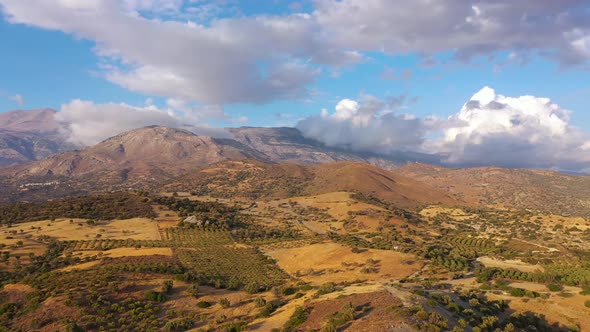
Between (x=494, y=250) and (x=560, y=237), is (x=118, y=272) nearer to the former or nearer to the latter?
(x=494, y=250)

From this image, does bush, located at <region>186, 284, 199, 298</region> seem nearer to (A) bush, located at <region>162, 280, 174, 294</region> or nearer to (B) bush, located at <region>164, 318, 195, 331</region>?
(A) bush, located at <region>162, 280, 174, 294</region>

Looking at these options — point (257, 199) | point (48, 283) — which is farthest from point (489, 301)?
point (257, 199)

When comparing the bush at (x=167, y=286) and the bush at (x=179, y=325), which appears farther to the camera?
the bush at (x=167, y=286)

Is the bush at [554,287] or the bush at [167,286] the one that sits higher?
the bush at [554,287]

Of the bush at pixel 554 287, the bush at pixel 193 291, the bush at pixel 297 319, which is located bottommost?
the bush at pixel 193 291

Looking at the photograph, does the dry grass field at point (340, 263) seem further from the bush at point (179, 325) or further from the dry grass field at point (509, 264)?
the bush at point (179, 325)

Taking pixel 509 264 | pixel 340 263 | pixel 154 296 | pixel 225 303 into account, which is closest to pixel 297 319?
pixel 225 303

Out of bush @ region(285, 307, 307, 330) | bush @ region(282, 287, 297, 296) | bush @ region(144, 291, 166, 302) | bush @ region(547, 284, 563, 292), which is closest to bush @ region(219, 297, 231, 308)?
bush @ region(282, 287, 297, 296)

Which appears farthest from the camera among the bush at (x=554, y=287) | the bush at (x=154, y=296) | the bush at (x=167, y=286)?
the bush at (x=554, y=287)

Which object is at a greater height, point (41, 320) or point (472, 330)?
point (472, 330)

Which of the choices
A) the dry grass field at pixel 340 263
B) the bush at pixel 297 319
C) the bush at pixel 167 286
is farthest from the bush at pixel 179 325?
the dry grass field at pixel 340 263

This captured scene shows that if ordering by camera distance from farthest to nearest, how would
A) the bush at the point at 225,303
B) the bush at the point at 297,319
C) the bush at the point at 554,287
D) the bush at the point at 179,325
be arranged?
1. the bush at the point at 554,287
2. the bush at the point at 225,303
3. the bush at the point at 179,325
4. the bush at the point at 297,319
